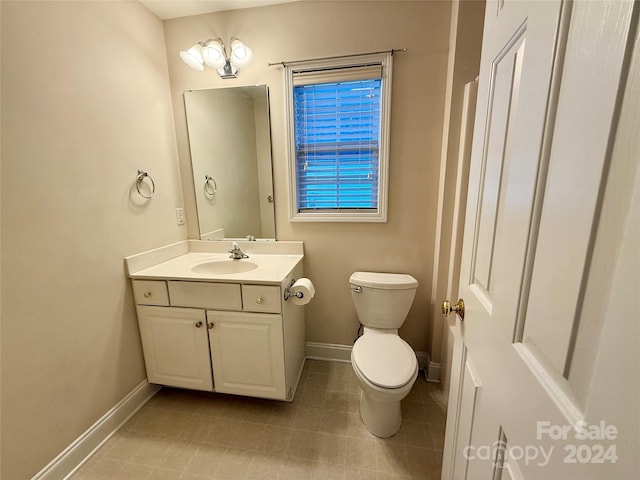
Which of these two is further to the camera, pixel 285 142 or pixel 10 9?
pixel 285 142

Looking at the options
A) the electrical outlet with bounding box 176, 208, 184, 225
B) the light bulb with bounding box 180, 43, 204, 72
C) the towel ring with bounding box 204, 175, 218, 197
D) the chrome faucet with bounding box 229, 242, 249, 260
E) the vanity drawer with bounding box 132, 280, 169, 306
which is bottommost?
the vanity drawer with bounding box 132, 280, 169, 306

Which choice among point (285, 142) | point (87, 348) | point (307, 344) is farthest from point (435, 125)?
point (87, 348)

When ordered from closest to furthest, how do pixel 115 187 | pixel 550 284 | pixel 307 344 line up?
pixel 550 284 < pixel 115 187 < pixel 307 344

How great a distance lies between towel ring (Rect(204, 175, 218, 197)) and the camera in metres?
1.89

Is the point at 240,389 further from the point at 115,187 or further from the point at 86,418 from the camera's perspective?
the point at 115,187

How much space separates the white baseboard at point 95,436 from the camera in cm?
115

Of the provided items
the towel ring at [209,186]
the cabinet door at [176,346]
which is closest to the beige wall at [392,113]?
the towel ring at [209,186]

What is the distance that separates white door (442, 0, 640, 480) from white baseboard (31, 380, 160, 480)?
5.55 ft

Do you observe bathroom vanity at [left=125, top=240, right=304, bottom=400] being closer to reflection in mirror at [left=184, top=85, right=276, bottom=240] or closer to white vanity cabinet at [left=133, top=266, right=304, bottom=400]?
white vanity cabinet at [left=133, top=266, right=304, bottom=400]

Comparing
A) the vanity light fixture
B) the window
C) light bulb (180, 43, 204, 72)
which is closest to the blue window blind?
the window

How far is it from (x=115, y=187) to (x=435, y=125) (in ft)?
6.10

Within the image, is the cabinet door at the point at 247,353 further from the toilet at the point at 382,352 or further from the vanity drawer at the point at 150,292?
the toilet at the point at 382,352

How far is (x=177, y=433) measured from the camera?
4.67 ft

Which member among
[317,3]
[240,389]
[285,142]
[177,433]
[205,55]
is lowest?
[177,433]
